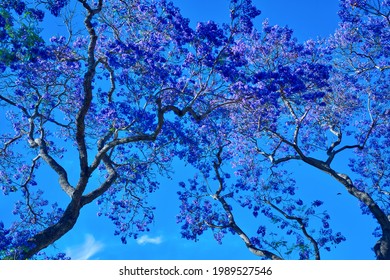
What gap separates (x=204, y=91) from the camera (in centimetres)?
1275

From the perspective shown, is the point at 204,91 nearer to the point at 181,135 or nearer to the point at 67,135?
the point at 181,135

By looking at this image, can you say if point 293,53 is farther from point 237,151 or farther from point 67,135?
point 67,135
